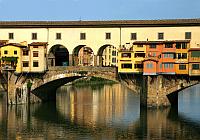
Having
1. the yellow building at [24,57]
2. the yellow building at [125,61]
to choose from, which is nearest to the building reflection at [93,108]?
the yellow building at [125,61]

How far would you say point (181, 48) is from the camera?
51000 millimetres

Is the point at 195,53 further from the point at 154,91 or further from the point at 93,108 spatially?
the point at 93,108

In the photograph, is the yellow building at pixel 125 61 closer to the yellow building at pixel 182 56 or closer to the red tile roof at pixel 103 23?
the red tile roof at pixel 103 23

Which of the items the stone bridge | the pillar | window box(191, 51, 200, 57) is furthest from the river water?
window box(191, 51, 200, 57)

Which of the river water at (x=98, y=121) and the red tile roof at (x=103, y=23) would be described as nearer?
the river water at (x=98, y=121)

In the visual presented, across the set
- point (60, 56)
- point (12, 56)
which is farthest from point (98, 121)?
point (60, 56)

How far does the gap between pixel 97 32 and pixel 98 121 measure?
47.0ft

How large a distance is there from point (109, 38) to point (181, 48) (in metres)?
8.89

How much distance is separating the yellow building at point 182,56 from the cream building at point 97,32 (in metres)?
2.24

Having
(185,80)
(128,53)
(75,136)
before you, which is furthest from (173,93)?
(75,136)

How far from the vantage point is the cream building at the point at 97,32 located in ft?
174

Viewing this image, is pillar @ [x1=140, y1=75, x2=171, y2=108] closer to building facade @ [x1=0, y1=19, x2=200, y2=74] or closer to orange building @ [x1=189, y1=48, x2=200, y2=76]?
building facade @ [x1=0, y1=19, x2=200, y2=74]

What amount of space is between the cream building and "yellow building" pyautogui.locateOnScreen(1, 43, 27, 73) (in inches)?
118

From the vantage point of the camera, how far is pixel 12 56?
5481cm
